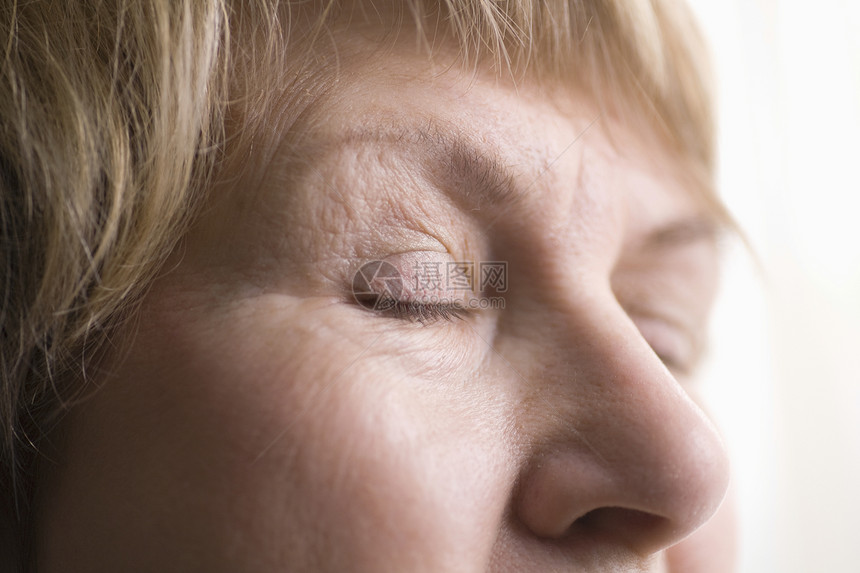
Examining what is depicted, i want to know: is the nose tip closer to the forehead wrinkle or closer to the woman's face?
the woman's face

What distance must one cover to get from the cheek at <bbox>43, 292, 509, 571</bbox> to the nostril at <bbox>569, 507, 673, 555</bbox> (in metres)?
0.07

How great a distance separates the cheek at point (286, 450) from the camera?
408mm

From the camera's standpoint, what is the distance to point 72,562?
1.49ft

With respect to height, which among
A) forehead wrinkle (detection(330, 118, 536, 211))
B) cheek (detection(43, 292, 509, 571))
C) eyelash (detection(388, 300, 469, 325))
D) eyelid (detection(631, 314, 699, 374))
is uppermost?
forehead wrinkle (detection(330, 118, 536, 211))

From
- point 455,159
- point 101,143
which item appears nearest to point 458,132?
point 455,159

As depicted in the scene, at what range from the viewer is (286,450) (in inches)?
16.4

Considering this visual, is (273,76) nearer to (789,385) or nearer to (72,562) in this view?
(72,562)

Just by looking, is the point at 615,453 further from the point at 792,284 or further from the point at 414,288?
the point at 792,284

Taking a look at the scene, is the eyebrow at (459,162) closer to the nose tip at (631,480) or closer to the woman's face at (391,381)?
the woman's face at (391,381)

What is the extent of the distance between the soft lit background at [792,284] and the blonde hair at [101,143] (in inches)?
32.7

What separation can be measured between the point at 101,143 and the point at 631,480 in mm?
408

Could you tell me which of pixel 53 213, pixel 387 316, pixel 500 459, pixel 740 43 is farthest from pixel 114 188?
pixel 740 43

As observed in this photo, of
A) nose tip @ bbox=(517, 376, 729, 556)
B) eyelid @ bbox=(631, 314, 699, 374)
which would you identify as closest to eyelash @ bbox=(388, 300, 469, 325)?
nose tip @ bbox=(517, 376, 729, 556)

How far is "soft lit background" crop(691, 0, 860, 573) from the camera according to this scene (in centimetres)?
109
